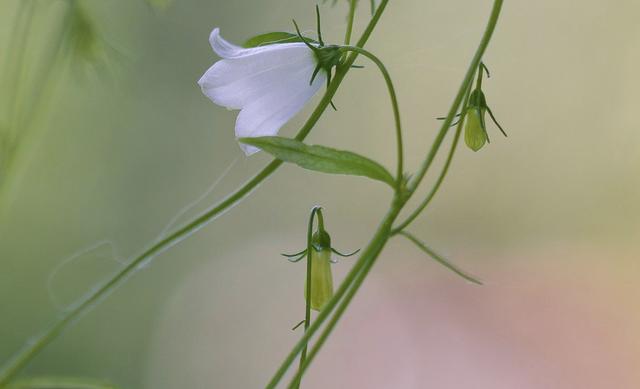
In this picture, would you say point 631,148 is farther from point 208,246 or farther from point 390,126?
point 208,246

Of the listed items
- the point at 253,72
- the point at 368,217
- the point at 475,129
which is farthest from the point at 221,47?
the point at 368,217

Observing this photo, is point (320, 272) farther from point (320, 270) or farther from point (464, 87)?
point (464, 87)

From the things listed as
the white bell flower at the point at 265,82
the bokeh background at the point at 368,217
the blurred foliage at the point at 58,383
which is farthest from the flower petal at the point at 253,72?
the bokeh background at the point at 368,217

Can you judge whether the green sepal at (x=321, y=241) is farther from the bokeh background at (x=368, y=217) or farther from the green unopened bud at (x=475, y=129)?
the bokeh background at (x=368, y=217)

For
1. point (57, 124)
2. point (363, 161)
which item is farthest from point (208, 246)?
point (363, 161)

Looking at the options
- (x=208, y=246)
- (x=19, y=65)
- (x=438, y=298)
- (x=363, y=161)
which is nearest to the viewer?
(x=363, y=161)
